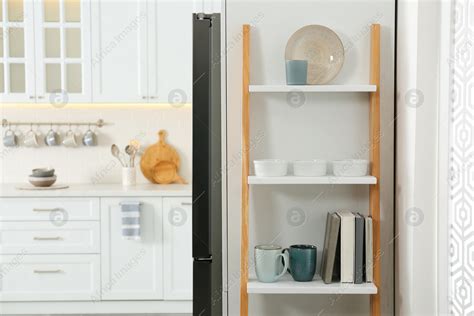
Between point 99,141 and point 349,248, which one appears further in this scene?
point 99,141

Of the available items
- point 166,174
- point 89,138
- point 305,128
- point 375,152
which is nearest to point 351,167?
point 375,152

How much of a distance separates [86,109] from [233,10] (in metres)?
2.45

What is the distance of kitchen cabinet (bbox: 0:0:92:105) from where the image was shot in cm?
438

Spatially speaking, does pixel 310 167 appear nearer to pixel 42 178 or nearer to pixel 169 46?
pixel 169 46

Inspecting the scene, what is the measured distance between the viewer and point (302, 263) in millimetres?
2346

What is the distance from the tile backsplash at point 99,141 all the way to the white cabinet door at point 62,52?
0.28 m

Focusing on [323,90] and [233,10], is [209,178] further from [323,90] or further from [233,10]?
[233,10]

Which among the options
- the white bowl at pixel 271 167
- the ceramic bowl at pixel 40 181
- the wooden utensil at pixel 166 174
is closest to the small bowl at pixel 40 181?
the ceramic bowl at pixel 40 181

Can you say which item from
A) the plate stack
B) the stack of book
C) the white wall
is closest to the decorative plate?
the white wall

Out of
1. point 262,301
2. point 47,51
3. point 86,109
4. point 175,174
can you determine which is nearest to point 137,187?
point 175,174

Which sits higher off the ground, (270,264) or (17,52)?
(17,52)

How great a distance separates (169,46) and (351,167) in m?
2.27

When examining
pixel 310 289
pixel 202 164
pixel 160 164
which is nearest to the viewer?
pixel 202 164

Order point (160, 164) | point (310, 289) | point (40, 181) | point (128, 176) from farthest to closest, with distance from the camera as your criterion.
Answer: point (160, 164) < point (128, 176) < point (40, 181) < point (310, 289)
